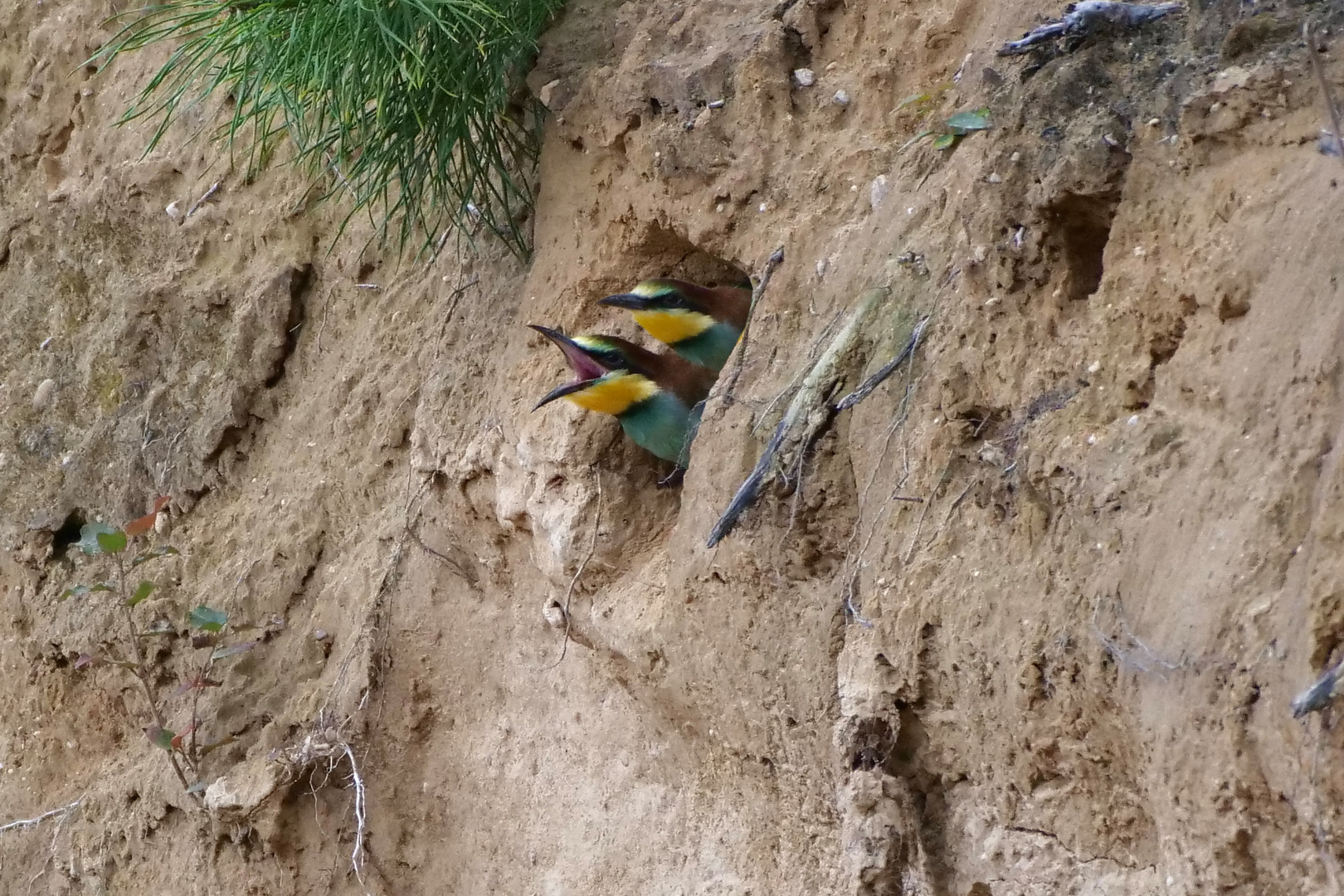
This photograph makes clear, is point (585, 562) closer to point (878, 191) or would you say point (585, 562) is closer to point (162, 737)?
point (878, 191)

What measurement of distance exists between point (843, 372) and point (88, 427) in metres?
2.71

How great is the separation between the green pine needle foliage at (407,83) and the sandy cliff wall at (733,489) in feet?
0.38

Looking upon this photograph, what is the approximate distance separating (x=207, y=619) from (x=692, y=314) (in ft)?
4.25

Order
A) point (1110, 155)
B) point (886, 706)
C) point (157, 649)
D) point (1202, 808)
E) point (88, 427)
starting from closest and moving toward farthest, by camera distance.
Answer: point (1202, 808), point (1110, 155), point (886, 706), point (157, 649), point (88, 427)

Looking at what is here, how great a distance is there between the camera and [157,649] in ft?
11.9

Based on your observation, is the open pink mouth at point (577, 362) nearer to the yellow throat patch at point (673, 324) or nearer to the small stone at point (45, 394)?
the yellow throat patch at point (673, 324)

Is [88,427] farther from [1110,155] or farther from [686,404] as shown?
[1110,155]

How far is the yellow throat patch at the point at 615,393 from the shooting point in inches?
108

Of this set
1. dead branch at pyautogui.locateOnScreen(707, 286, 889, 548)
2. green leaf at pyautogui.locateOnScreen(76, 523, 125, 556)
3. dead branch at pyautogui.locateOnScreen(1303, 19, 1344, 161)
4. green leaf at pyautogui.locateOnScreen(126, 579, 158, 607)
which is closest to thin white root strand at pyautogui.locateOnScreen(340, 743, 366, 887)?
green leaf at pyautogui.locateOnScreen(126, 579, 158, 607)

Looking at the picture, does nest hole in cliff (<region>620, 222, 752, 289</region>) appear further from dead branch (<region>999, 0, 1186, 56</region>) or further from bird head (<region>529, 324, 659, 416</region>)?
dead branch (<region>999, 0, 1186, 56</region>)

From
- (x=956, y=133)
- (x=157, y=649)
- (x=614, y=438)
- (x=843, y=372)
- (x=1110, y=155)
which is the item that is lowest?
(x=157, y=649)

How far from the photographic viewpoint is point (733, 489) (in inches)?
90.8

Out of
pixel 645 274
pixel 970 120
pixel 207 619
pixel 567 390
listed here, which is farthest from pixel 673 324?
pixel 207 619

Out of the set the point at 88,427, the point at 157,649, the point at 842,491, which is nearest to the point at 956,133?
the point at 842,491
